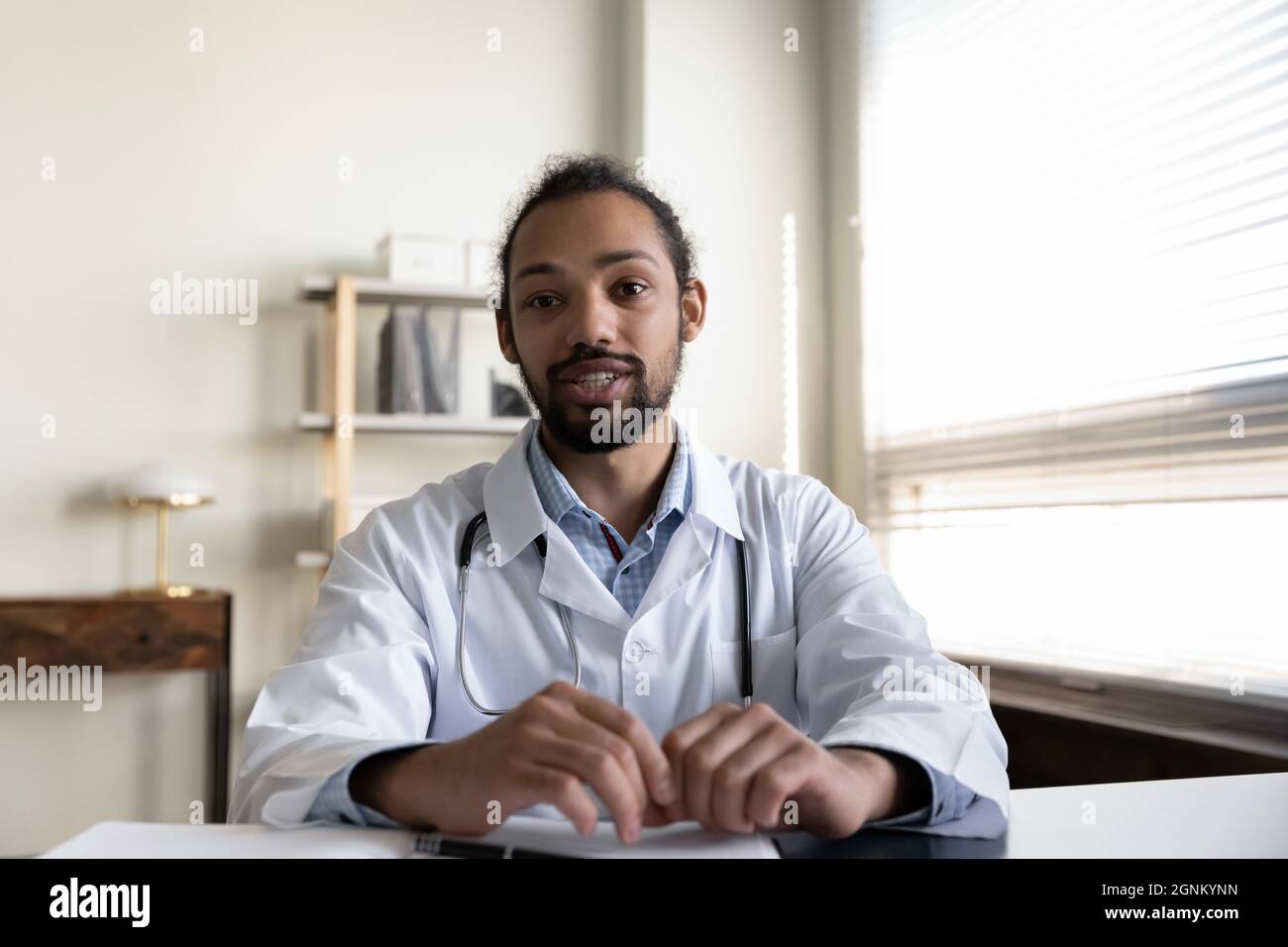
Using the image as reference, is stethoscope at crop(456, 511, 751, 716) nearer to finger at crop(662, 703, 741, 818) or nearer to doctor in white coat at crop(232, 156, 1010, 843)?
doctor in white coat at crop(232, 156, 1010, 843)

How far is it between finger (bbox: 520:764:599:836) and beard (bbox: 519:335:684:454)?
2.32 ft

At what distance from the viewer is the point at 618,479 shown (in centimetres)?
147

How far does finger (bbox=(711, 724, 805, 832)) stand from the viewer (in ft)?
2.41

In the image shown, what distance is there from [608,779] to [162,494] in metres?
2.48

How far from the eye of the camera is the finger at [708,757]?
741mm

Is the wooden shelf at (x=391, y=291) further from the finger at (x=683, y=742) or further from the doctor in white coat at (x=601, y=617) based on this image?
the finger at (x=683, y=742)

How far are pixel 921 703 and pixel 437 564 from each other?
24.8 inches

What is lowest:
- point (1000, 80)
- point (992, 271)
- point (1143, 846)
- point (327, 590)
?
point (1143, 846)

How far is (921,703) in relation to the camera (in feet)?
3.29

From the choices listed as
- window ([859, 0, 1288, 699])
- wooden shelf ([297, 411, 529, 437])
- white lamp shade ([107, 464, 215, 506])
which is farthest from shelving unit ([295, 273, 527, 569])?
window ([859, 0, 1288, 699])

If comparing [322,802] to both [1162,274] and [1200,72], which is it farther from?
[1200,72]

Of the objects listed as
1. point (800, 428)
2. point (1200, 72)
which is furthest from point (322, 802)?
point (800, 428)

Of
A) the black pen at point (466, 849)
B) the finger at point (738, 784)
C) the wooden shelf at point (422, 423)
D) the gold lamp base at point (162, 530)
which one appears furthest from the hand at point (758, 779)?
the gold lamp base at point (162, 530)
